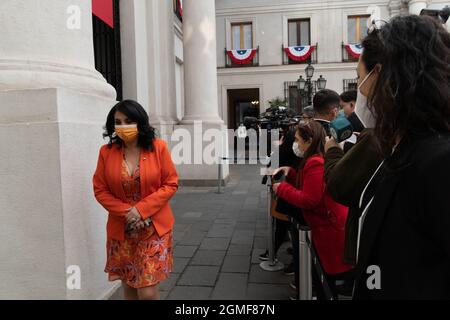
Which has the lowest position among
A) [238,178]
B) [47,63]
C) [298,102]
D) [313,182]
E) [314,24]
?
[238,178]

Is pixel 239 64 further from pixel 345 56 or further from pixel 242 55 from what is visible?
pixel 345 56

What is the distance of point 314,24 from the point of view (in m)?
20.8

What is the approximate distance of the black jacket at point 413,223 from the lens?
0.95 metres

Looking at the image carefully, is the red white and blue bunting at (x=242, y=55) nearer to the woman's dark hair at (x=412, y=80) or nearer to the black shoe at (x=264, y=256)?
the black shoe at (x=264, y=256)

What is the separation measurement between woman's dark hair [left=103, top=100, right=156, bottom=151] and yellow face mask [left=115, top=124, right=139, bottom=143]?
48mm

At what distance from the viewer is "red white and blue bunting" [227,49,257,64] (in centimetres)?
2120

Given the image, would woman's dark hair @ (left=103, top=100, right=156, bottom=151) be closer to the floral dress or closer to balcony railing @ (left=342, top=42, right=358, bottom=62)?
the floral dress

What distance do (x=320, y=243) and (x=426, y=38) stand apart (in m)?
1.86

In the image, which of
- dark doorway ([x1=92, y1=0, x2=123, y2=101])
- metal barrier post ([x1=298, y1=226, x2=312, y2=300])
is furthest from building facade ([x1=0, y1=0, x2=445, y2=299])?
dark doorway ([x1=92, y1=0, x2=123, y2=101])

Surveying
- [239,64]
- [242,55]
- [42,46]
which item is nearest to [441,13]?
[42,46]

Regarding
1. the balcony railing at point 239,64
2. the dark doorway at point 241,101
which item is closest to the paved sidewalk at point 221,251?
the balcony railing at point 239,64

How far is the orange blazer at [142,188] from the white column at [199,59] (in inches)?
253
